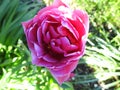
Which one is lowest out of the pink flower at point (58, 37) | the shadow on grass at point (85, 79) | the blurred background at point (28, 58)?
the shadow on grass at point (85, 79)

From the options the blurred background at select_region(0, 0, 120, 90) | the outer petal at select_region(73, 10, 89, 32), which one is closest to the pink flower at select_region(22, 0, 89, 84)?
the outer petal at select_region(73, 10, 89, 32)

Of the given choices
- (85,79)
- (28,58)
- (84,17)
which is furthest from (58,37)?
(85,79)

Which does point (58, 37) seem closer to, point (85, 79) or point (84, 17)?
point (84, 17)

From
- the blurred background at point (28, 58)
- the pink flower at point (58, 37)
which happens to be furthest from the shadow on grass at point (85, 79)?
the pink flower at point (58, 37)

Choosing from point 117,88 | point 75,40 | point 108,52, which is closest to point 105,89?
point 117,88

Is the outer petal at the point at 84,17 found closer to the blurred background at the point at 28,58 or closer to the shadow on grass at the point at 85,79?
the blurred background at the point at 28,58

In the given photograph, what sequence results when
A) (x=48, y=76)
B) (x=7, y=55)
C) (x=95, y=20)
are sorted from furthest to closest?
(x=95, y=20)
(x=7, y=55)
(x=48, y=76)

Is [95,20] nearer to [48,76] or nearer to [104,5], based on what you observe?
[104,5]

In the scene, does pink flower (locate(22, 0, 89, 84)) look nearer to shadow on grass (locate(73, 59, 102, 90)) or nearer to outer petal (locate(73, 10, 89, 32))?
outer petal (locate(73, 10, 89, 32))
